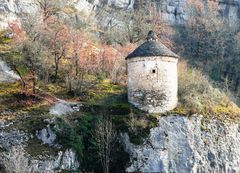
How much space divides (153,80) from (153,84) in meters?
0.28

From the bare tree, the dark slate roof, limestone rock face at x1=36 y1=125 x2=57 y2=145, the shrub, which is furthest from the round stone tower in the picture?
limestone rock face at x1=36 y1=125 x2=57 y2=145

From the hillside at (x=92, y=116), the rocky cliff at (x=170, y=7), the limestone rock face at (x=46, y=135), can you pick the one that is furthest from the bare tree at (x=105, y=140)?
the rocky cliff at (x=170, y=7)

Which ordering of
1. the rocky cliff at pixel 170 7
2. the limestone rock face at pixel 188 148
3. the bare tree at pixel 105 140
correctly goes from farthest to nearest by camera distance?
the rocky cliff at pixel 170 7
the limestone rock face at pixel 188 148
the bare tree at pixel 105 140

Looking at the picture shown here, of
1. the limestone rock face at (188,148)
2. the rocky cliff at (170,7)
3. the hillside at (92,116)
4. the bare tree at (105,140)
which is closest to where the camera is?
the hillside at (92,116)

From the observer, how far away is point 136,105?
28656 mm

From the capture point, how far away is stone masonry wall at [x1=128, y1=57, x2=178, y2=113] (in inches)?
1113

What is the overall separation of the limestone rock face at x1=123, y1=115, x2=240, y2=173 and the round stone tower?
52.0 inches

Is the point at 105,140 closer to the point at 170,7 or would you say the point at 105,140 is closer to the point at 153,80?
the point at 153,80

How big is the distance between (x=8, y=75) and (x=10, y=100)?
17.9 feet

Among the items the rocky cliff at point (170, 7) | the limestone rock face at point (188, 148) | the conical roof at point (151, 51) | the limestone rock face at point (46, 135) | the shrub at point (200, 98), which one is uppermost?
the rocky cliff at point (170, 7)

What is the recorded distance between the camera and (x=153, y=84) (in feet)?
92.9

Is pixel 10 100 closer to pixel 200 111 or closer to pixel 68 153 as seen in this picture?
pixel 68 153

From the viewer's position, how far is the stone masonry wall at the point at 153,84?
92.7ft

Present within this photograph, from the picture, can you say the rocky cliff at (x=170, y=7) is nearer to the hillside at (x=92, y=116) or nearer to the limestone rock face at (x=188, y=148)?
the hillside at (x=92, y=116)
